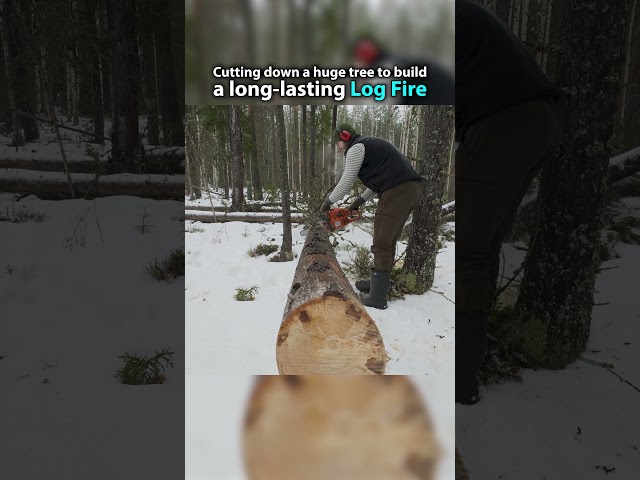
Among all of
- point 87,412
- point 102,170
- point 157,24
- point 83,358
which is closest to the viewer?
point 87,412

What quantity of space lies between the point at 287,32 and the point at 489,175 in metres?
0.90

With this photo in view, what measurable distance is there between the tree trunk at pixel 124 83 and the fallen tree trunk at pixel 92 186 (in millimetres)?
691

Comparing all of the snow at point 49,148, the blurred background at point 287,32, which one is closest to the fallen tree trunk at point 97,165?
the snow at point 49,148

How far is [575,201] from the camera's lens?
171 centimetres

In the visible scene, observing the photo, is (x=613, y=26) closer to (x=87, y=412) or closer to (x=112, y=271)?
(x=87, y=412)

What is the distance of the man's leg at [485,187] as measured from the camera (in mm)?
1196

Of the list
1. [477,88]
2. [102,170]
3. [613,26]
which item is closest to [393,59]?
[477,88]

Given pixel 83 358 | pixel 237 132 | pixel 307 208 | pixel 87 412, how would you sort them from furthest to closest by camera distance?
pixel 237 132, pixel 307 208, pixel 83 358, pixel 87 412

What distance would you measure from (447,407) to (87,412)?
1.19m

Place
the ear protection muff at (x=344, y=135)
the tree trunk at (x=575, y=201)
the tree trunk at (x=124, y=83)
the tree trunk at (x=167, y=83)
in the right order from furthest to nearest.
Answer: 1. the tree trunk at (x=167, y=83)
2. the tree trunk at (x=124, y=83)
3. the ear protection muff at (x=344, y=135)
4. the tree trunk at (x=575, y=201)

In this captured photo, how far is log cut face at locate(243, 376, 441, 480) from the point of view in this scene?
78cm

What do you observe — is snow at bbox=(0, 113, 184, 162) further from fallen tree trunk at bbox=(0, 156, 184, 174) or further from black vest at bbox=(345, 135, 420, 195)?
black vest at bbox=(345, 135, 420, 195)

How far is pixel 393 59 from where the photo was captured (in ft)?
4.60

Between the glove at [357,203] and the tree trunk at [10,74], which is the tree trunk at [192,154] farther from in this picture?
the tree trunk at [10,74]
